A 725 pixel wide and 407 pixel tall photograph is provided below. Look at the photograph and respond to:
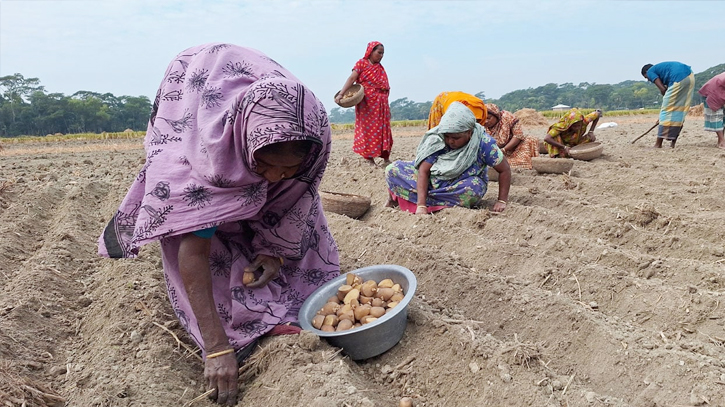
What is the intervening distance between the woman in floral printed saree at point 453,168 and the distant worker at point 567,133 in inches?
111

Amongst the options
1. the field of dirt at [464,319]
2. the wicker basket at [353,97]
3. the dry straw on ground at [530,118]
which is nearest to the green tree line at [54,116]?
the dry straw on ground at [530,118]

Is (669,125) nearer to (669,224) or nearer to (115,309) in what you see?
(669,224)

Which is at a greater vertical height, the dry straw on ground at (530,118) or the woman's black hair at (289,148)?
the woman's black hair at (289,148)

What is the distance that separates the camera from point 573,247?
3.35m

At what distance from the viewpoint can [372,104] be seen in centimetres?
702

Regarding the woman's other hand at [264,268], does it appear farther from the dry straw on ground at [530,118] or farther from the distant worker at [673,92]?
the dry straw on ground at [530,118]

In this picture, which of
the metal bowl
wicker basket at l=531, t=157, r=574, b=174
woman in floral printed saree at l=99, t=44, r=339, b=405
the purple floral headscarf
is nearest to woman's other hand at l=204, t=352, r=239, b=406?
woman in floral printed saree at l=99, t=44, r=339, b=405

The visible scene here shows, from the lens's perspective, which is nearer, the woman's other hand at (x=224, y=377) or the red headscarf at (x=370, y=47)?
the woman's other hand at (x=224, y=377)

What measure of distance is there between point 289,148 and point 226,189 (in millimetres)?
289

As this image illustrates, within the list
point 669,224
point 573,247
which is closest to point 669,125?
point 669,224

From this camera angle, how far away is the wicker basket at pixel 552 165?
597cm

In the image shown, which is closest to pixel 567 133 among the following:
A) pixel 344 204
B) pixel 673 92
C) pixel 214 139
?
pixel 673 92

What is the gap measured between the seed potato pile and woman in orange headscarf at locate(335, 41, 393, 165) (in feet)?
15.4

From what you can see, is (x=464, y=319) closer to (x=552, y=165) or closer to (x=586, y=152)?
(x=552, y=165)
